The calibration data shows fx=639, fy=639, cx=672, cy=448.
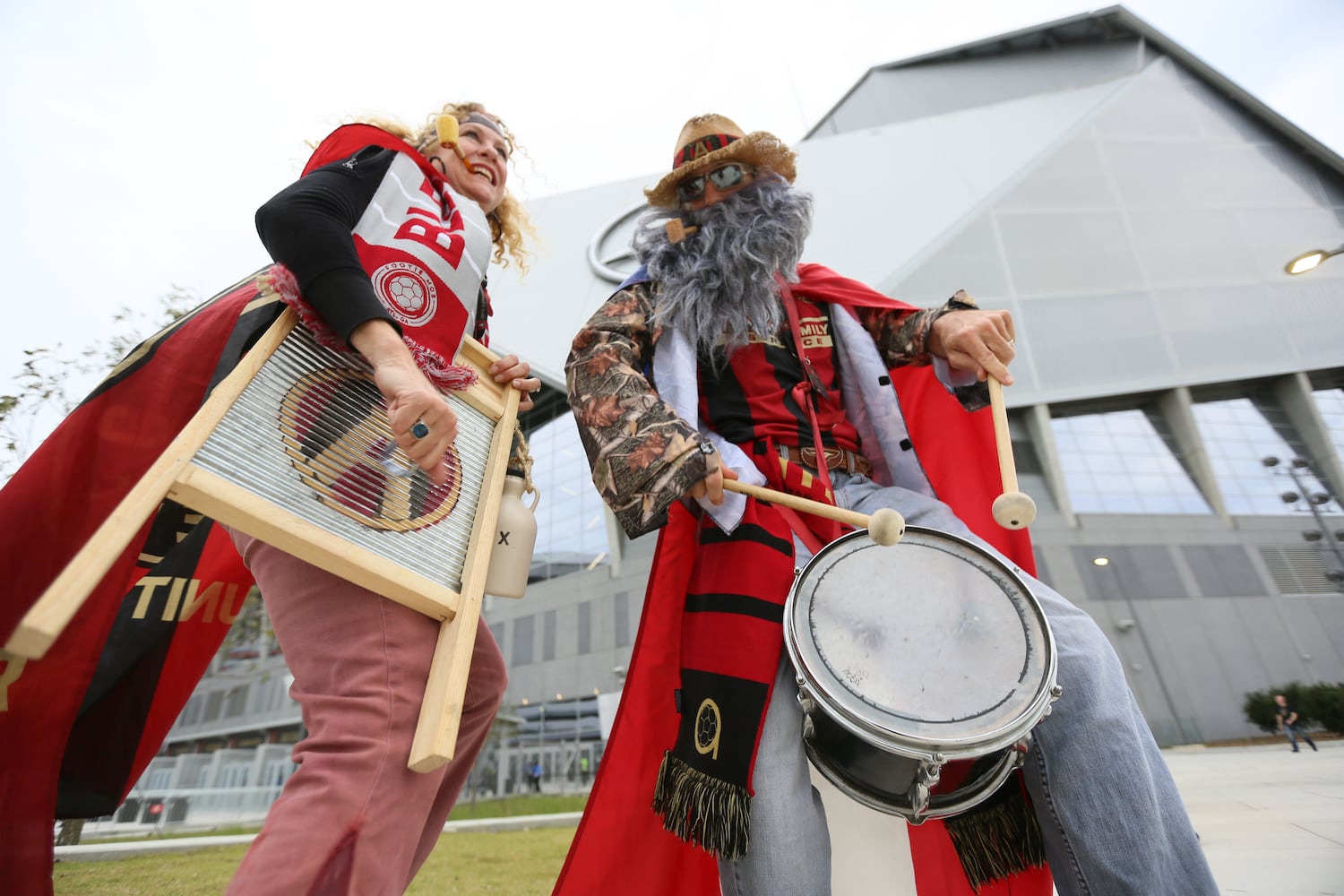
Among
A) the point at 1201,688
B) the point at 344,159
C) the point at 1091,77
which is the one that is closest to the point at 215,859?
the point at 344,159

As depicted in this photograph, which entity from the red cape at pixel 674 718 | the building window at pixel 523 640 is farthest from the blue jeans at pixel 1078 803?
the building window at pixel 523 640

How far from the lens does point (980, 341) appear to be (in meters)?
1.77

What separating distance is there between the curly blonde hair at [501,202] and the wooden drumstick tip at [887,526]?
64.5 inches

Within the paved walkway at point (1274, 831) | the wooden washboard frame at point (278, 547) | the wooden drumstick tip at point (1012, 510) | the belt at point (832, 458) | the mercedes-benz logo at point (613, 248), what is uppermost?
the mercedes-benz logo at point (613, 248)

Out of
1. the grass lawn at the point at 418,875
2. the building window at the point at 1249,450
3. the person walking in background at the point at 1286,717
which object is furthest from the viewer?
the building window at the point at 1249,450

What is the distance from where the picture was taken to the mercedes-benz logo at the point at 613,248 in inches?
791

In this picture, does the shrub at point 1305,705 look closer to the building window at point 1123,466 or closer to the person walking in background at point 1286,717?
the person walking in background at point 1286,717

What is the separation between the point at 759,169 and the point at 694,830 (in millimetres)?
2058

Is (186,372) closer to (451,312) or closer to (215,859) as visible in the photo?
(451,312)

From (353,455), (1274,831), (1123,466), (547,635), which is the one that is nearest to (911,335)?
(353,455)

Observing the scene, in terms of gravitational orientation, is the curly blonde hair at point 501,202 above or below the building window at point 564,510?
below

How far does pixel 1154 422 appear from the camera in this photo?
61.9 feet

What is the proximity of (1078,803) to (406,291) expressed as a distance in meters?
1.86

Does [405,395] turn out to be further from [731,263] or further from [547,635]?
[547,635]
